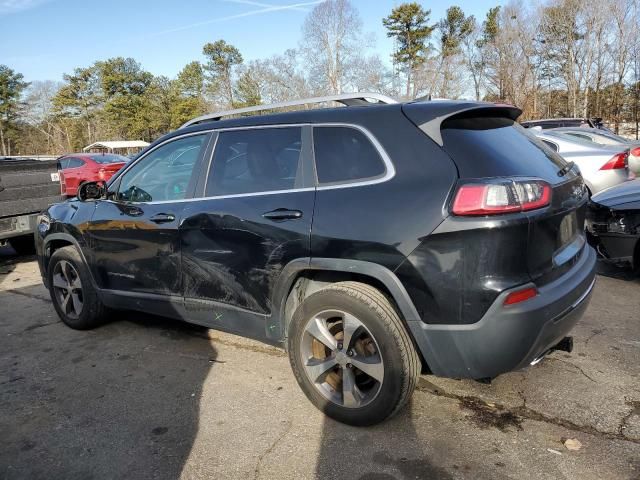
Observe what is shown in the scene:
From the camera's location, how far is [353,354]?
2.70m

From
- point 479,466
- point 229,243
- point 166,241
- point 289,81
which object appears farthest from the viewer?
point 289,81

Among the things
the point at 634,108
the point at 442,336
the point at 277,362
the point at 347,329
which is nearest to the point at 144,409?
the point at 277,362

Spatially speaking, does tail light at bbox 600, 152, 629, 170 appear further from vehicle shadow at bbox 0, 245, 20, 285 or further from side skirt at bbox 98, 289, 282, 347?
vehicle shadow at bbox 0, 245, 20, 285

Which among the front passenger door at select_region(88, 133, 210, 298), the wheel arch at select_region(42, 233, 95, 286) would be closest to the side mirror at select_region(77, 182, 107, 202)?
the front passenger door at select_region(88, 133, 210, 298)

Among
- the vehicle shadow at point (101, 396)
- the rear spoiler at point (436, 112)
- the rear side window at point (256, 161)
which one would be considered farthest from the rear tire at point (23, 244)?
the rear spoiler at point (436, 112)

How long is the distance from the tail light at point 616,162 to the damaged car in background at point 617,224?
303 centimetres

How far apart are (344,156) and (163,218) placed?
1534mm

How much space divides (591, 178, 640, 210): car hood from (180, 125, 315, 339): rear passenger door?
3.58 metres

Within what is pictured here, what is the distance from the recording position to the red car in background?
14461mm

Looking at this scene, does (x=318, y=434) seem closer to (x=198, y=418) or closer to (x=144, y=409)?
(x=198, y=418)

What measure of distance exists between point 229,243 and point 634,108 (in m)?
35.4

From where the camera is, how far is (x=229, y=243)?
10.3ft

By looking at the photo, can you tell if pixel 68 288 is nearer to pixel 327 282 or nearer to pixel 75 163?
pixel 327 282

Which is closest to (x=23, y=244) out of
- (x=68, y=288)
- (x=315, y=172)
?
(x=68, y=288)
